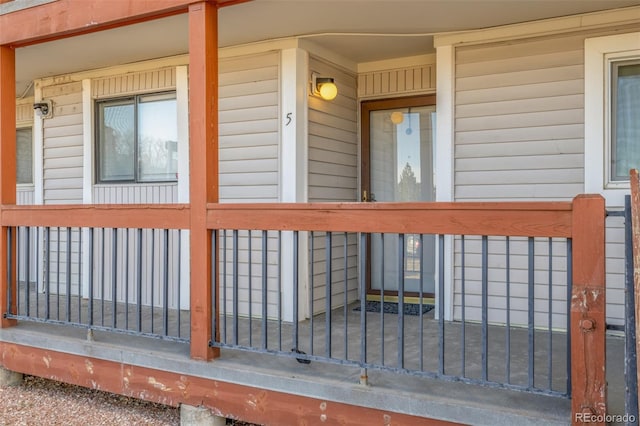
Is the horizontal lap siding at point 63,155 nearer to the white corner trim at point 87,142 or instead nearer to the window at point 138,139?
the white corner trim at point 87,142

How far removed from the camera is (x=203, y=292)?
3.08 m

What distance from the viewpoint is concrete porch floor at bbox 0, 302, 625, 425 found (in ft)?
7.60

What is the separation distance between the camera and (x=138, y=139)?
5297 mm

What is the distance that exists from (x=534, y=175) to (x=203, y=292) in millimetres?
2529

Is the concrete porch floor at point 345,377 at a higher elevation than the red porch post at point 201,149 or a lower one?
lower

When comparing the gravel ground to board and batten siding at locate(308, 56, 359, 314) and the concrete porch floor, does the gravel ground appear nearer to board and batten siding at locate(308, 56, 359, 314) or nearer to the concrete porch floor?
the concrete porch floor

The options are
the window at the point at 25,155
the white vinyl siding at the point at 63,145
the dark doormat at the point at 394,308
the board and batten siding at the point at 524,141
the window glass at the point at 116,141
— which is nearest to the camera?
the board and batten siding at the point at 524,141

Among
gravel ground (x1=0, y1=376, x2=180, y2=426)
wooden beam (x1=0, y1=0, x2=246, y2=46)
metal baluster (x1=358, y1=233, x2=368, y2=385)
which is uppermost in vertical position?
wooden beam (x1=0, y1=0, x2=246, y2=46)

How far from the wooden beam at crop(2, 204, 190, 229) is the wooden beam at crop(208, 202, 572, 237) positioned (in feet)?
0.92

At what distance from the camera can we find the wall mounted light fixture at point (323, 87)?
4477 millimetres

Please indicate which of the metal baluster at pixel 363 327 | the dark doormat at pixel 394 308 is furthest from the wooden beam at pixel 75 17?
the dark doormat at pixel 394 308

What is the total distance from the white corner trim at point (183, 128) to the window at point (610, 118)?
326 cm

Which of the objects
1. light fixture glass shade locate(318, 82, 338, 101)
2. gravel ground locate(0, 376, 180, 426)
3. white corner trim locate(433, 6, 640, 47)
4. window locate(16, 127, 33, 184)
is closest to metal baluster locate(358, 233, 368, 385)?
gravel ground locate(0, 376, 180, 426)

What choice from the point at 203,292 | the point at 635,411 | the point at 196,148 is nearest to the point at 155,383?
the point at 203,292
